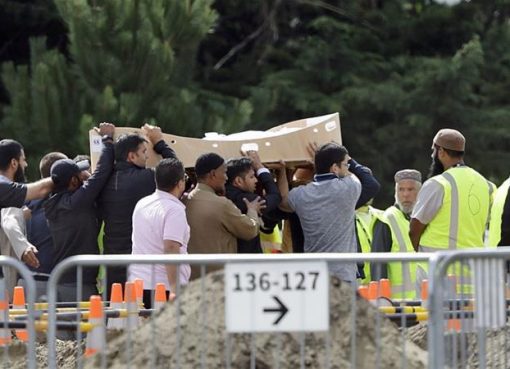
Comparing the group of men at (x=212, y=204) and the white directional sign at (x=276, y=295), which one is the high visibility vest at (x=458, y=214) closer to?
the group of men at (x=212, y=204)

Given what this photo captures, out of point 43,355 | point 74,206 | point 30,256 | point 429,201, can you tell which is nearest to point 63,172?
point 74,206

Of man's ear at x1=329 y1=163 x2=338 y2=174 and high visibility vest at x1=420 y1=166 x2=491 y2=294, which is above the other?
man's ear at x1=329 y1=163 x2=338 y2=174

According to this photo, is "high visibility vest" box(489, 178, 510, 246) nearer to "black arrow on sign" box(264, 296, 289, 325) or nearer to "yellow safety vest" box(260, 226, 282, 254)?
"yellow safety vest" box(260, 226, 282, 254)

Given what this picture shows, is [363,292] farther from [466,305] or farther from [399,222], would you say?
[399,222]

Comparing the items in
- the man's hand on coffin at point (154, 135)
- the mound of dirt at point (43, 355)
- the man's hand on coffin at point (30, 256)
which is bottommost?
the mound of dirt at point (43, 355)

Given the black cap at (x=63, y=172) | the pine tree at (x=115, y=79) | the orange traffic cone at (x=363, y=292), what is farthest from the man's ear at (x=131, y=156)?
the pine tree at (x=115, y=79)

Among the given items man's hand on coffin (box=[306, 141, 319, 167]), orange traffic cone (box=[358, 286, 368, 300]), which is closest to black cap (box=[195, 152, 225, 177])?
man's hand on coffin (box=[306, 141, 319, 167])

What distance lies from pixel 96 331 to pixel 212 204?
2.96m

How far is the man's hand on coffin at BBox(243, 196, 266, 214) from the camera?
32.7 ft

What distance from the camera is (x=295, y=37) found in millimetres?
29656

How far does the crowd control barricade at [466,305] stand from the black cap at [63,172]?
3.70 metres

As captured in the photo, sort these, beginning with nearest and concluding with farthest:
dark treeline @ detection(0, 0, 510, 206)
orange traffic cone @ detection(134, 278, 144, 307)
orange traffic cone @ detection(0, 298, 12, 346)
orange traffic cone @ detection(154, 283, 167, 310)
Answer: orange traffic cone @ detection(0, 298, 12, 346), orange traffic cone @ detection(154, 283, 167, 310), orange traffic cone @ detection(134, 278, 144, 307), dark treeline @ detection(0, 0, 510, 206)

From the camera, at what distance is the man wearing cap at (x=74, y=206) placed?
32.4ft

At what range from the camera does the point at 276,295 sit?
631 cm
